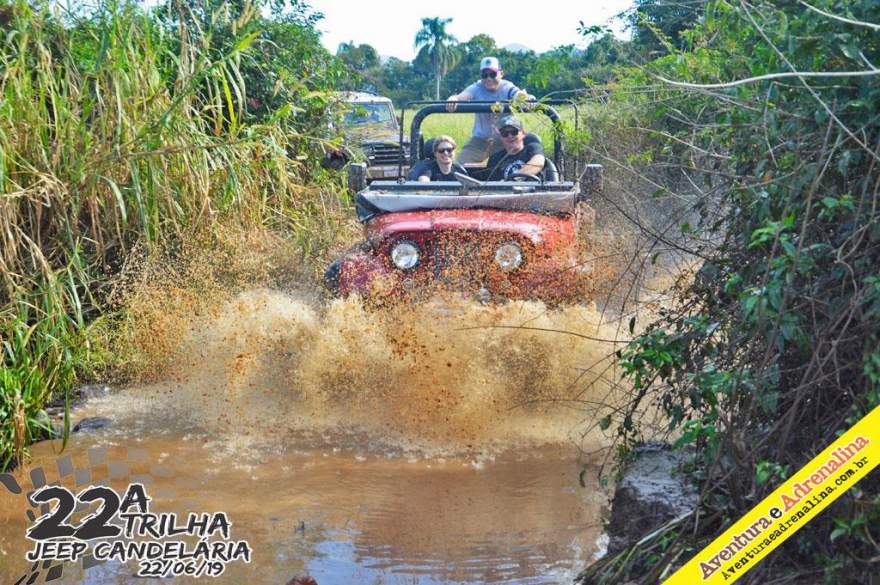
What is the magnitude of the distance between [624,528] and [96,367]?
432 centimetres

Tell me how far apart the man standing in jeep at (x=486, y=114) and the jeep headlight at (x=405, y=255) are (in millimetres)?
1808

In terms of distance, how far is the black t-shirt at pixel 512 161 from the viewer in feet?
26.1

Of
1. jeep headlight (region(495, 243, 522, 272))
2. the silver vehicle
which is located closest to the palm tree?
the silver vehicle

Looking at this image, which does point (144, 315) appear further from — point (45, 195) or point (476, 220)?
point (476, 220)

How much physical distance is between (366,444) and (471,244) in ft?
5.35

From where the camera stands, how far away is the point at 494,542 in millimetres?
4414

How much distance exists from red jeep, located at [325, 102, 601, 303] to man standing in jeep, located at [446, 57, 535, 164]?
1158mm

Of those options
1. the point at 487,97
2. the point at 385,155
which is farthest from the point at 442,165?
the point at 385,155

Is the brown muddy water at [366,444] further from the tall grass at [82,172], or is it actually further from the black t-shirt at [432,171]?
the black t-shirt at [432,171]

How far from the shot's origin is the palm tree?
69.8 metres

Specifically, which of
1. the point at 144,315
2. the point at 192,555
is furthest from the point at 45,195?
the point at 192,555

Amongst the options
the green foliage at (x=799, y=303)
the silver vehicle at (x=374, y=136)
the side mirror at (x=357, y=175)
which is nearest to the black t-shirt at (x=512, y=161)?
the side mirror at (x=357, y=175)

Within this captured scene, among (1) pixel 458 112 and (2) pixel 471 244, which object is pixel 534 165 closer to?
(1) pixel 458 112

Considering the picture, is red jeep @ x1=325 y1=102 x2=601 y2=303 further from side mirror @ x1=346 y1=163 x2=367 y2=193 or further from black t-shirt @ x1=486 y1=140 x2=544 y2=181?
black t-shirt @ x1=486 y1=140 x2=544 y2=181
